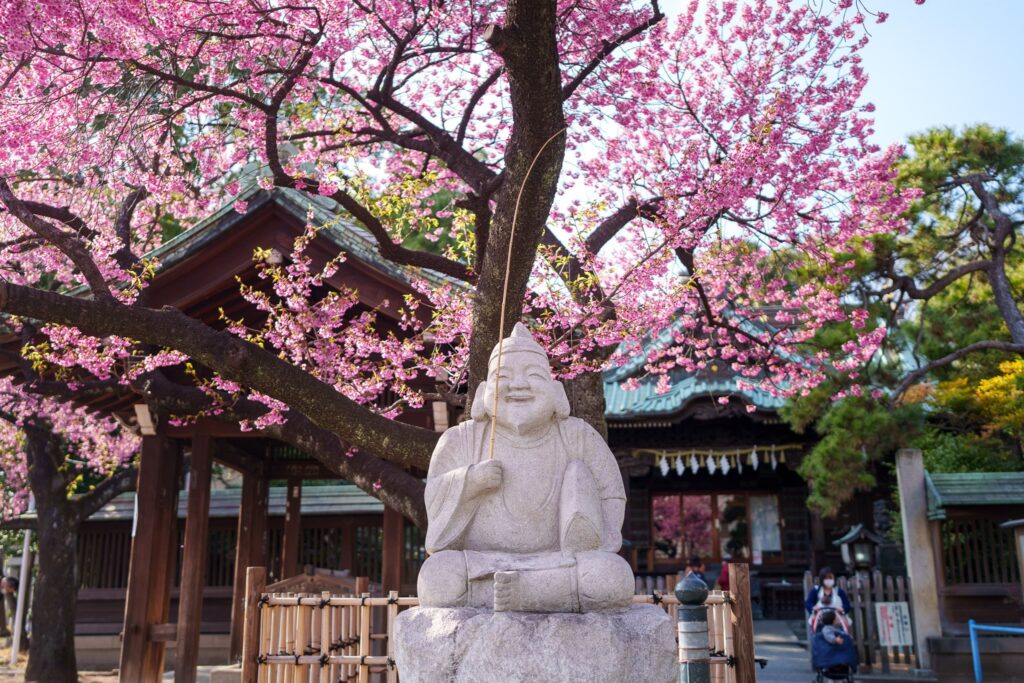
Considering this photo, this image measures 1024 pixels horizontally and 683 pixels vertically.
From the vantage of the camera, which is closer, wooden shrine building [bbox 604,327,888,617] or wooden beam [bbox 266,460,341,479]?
wooden beam [bbox 266,460,341,479]

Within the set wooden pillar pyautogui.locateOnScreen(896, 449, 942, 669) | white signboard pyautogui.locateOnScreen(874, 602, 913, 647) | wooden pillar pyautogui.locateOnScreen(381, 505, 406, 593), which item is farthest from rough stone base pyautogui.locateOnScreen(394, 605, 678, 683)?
wooden pillar pyautogui.locateOnScreen(896, 449, 942, 669)

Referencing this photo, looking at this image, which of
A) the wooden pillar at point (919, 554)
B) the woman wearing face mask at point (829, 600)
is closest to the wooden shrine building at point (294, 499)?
the wooden pillar at point (919, 554)

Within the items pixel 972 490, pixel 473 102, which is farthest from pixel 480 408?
pixel 972 490

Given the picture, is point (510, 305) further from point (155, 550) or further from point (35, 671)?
point (35, 671)

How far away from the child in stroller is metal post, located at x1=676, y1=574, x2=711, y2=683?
4003 mm

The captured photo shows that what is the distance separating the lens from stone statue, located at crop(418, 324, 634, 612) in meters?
4.08

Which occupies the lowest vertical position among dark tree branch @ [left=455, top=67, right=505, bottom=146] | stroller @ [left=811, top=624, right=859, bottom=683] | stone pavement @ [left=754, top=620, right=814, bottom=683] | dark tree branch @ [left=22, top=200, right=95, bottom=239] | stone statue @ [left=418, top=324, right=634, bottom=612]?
stone pavement @ [left=754, top=620, right=814, bottom=683]

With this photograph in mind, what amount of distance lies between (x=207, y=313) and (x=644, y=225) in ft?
18.5

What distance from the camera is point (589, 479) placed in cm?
450

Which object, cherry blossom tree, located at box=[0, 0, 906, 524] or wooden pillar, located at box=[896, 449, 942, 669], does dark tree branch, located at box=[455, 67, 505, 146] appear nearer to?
cherry blossom tree, located at box=[0, 0, 906, 524]

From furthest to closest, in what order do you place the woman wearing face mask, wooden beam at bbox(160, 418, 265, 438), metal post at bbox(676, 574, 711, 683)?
the woman wearing face mask, wooden beam at bbox(160, 418, 265, 438), metal post at bbox(676, 574, 711, 683)

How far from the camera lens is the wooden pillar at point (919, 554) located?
1199cm

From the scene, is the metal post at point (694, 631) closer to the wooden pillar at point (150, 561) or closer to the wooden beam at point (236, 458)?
the wooden pillar at point (150, 561)

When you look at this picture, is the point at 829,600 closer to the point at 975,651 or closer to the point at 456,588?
the point at 975,651
